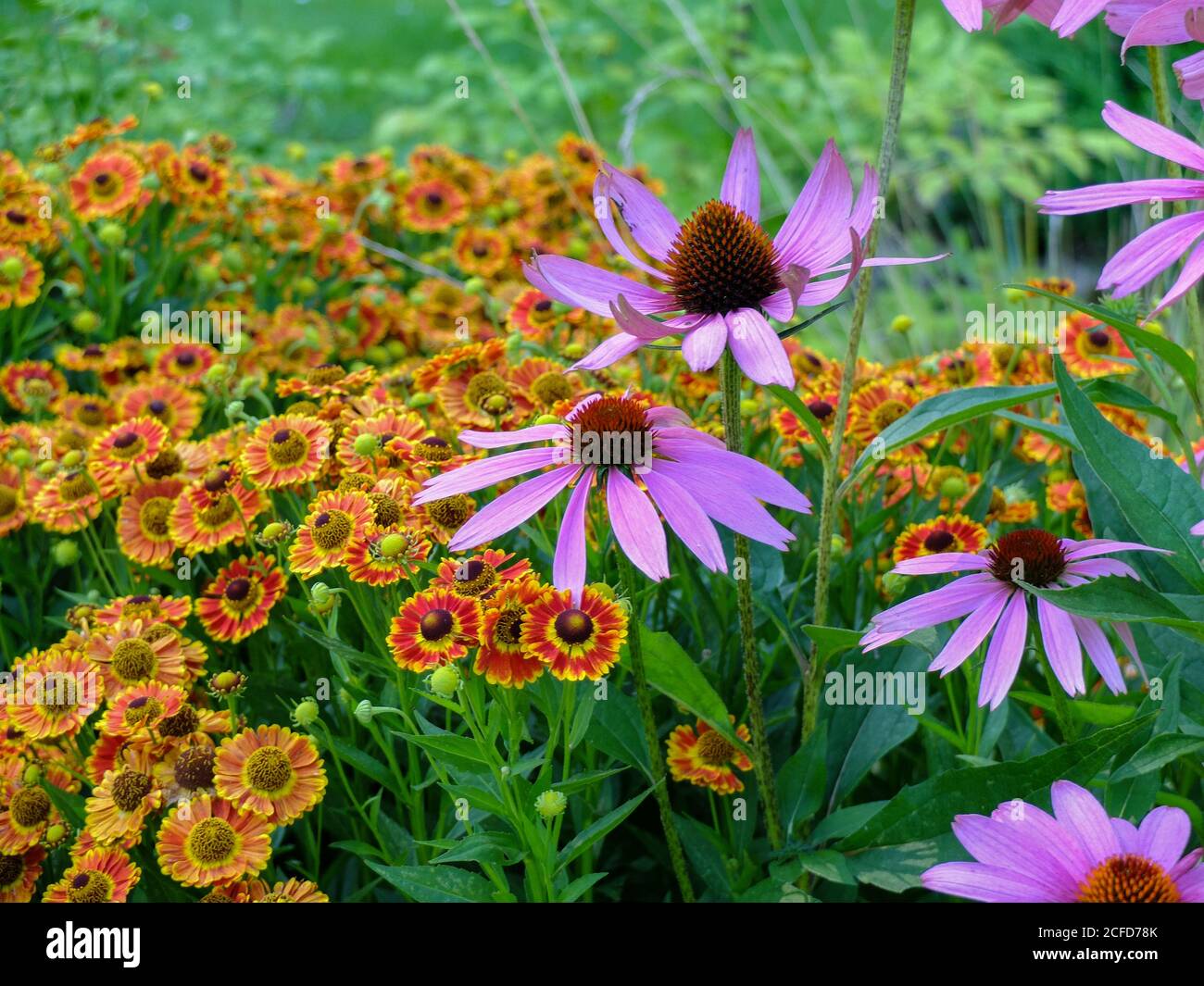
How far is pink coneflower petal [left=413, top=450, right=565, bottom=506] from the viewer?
0.73 meters

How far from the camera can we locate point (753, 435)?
1.24 metres

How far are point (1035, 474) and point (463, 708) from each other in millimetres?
796

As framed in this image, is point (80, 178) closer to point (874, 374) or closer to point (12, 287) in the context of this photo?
point (12, 287)

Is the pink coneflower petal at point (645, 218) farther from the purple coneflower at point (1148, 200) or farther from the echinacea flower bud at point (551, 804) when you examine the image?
the echinacea flower bud at point (551, 804)

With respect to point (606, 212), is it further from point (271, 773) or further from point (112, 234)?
point (112, 234)

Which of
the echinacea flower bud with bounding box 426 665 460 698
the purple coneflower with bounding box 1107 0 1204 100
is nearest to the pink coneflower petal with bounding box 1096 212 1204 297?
the purple coneflower with bounding box 1107 0 1204 100

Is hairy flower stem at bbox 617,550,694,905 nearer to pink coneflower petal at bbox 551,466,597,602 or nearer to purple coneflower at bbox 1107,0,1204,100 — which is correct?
pink coneflower petal at bbox 551,466,597,602

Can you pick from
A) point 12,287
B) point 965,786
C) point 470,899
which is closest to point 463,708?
point 470,899

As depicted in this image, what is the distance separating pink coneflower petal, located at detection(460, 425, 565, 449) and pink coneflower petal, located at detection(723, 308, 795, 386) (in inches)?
5.4

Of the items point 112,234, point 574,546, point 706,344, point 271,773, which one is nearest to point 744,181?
point 706,344

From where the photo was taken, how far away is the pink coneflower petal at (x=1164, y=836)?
61 centimetres

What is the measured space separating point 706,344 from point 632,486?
0.32ft

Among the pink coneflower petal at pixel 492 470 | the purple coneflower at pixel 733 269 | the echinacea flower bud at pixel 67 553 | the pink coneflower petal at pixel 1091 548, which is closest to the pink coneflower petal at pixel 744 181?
the purple coneflower at pixel 733 269

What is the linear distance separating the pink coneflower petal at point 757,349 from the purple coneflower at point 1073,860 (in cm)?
26
